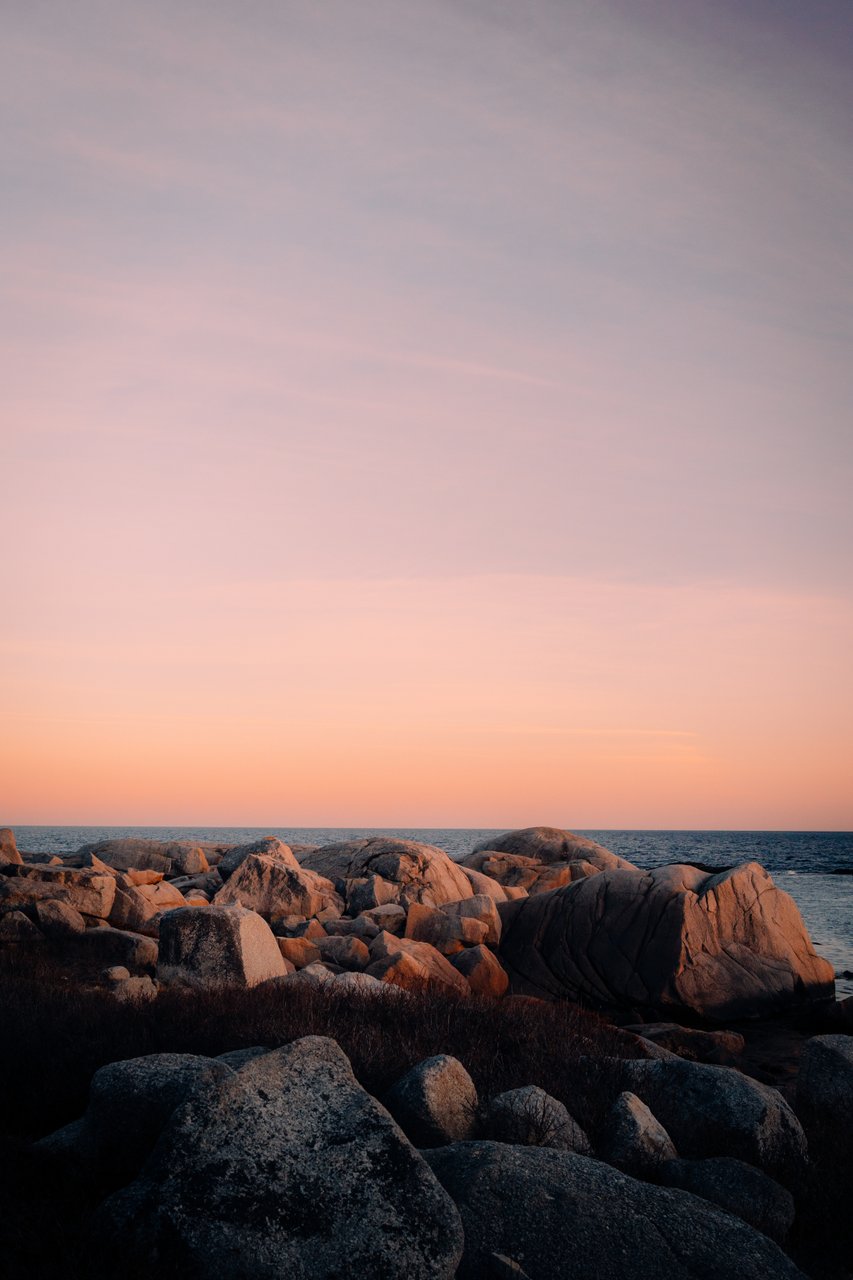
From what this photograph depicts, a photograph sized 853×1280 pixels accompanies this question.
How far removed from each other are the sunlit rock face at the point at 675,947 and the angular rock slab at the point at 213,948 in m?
8.10

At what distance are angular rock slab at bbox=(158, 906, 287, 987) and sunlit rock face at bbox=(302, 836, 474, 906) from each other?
959cm

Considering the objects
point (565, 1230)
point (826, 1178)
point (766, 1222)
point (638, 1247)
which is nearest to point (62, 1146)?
point (565, 1230)

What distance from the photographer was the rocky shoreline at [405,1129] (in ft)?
17.1

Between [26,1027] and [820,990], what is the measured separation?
16.0 m

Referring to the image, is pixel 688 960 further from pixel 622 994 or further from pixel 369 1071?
pixel 369 1071

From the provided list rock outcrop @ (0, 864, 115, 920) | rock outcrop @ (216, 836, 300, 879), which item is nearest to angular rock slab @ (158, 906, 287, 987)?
rock outcrop @ (0, 864, 115, 920)

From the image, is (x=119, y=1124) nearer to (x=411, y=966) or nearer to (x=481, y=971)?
(x=411, y=966)

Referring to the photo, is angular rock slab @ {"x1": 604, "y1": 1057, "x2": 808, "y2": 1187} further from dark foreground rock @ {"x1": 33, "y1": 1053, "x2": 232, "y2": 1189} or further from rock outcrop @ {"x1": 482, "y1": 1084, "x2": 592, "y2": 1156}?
dark foreground rock @ {"x1": 33, "y1": 1053, "x2": 232, "y2": 1189}

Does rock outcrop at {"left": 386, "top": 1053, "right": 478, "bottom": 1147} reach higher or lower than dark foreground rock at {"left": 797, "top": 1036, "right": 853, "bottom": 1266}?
higher

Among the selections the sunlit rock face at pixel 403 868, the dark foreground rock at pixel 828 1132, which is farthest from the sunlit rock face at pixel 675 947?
the dark foreground rock at pixel 828 1132

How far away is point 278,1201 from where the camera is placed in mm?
5262

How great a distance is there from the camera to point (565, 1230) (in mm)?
5836

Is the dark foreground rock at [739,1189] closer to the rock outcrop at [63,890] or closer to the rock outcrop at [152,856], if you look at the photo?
the rock outcrop at [63,890]

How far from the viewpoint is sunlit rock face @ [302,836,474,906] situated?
78.5 feet
